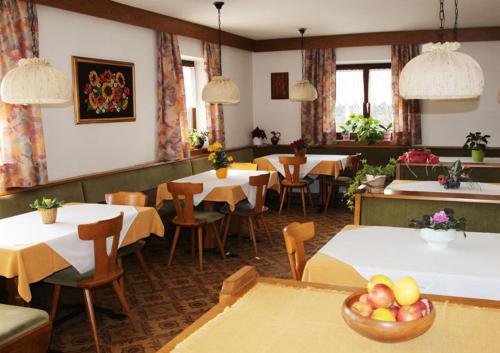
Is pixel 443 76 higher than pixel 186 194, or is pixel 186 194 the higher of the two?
pixel 443 76

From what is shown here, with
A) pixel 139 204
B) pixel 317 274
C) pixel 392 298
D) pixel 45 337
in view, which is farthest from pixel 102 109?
pixel 392 298

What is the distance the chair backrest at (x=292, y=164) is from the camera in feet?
24.9

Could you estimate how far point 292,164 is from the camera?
7633 millimetres

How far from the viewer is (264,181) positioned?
5746 mm

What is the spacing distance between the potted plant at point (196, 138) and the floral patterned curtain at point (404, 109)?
10.4 ft

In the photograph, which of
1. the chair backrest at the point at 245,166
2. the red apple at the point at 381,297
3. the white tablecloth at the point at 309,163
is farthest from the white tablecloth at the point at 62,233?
the white tablecloth at the point at 309,163

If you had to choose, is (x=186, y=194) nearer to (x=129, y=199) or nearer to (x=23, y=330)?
(x=129, y=199)

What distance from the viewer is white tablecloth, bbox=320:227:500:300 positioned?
8.09 feet

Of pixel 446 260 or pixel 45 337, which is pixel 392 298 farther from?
pixel 45 337

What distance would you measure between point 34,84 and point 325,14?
468cm

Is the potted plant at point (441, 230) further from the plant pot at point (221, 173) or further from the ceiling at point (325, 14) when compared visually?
the ceiling at point (325, 14)

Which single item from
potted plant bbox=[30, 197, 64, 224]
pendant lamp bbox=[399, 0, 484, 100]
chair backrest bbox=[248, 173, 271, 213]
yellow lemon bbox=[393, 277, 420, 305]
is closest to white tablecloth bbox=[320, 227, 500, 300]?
pendant lamp bbox=[399, 0, 484, 100]

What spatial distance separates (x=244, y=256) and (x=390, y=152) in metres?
4.07

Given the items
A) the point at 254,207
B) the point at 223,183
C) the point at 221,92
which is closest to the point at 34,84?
the point at 221,92
